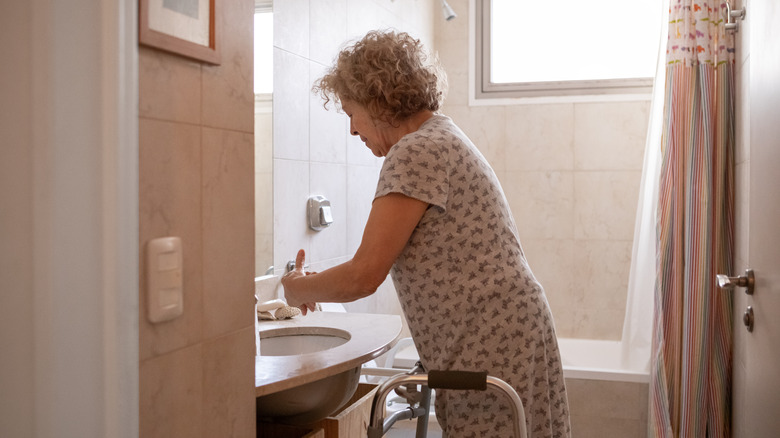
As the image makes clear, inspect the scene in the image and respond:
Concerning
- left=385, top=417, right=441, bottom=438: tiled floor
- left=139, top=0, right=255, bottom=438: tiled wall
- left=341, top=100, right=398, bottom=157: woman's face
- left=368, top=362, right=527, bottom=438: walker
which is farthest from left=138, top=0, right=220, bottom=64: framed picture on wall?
left=385, top=417, right=441, bottom=438: tiled floor

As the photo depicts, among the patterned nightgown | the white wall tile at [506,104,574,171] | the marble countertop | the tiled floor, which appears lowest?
the tiled floor

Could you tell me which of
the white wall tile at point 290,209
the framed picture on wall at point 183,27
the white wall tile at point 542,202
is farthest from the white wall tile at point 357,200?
the framed picture on wall at point 183,27

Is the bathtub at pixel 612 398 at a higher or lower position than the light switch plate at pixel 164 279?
lower

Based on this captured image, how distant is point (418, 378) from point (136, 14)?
0.79 meters

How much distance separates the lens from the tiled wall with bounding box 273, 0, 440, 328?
7.59ft

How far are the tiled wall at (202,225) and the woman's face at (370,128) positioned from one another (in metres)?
0.41

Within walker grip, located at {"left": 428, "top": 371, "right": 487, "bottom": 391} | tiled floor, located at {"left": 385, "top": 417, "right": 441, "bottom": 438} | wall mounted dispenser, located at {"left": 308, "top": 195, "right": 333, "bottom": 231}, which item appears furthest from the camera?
tiled floor, located at {"left": 385, "top": 417, "right": 441, "bottom": 438}

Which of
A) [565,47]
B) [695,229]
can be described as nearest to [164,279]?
[695,229]

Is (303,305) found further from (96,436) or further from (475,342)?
(96,436)

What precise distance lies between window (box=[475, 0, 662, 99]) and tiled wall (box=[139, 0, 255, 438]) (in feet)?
10.4

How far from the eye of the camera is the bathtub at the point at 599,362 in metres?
3.17

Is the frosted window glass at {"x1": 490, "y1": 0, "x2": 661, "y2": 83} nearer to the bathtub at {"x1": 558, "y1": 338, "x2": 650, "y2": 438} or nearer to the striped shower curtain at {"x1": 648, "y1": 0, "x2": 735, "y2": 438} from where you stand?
the striped shower curtain at {"x1": 648, "y1": 0, "x2": 735, "y2": 438}

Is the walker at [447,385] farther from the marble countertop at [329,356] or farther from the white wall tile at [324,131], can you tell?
the white wall tile at [324,131]

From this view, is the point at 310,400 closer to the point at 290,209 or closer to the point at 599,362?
the point at 290,209
